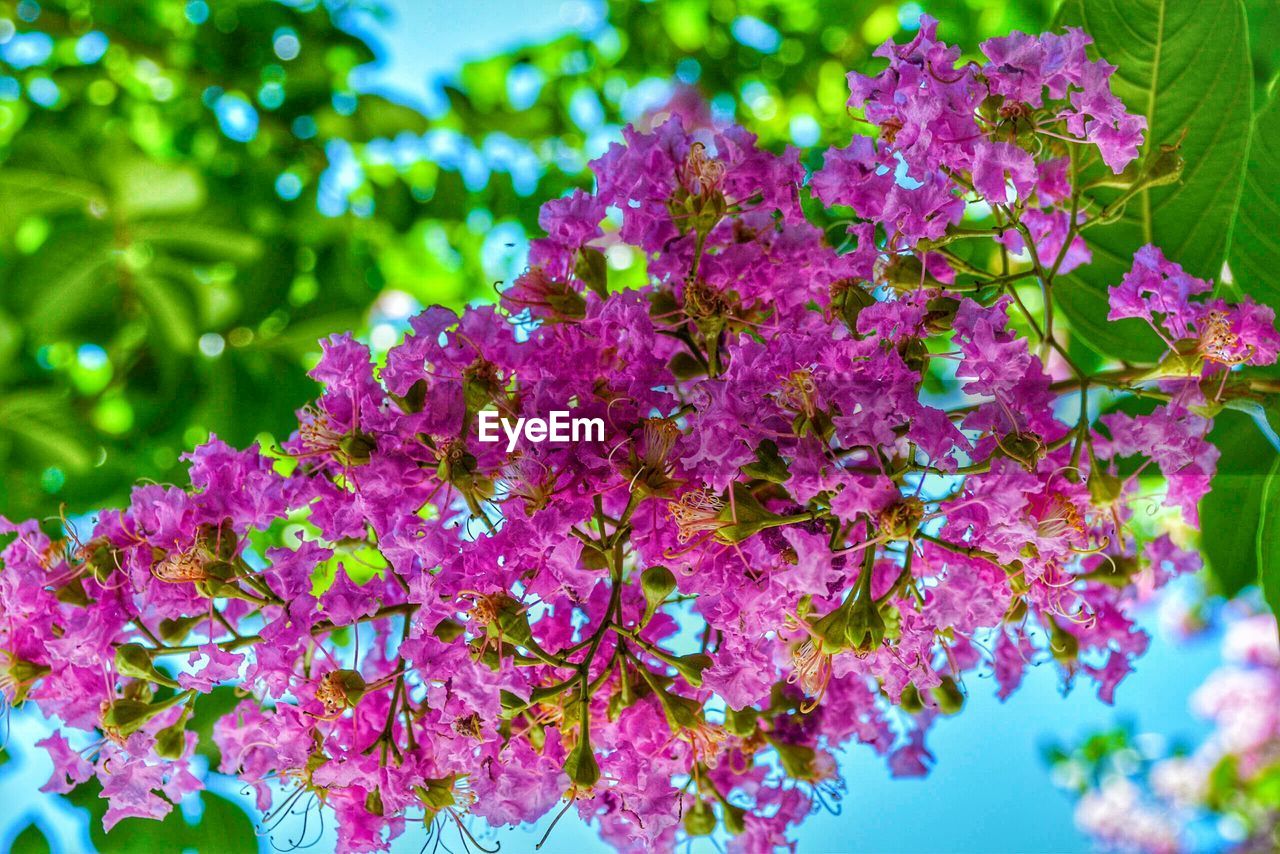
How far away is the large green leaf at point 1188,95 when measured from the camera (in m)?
0.97

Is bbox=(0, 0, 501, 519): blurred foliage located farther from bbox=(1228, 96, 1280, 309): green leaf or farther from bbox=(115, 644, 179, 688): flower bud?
bbox=(1228, 96, 1280, 309): green leaf

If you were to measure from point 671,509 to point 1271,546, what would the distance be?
2.05 ft

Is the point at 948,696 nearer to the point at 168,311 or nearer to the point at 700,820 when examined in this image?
the point at 700,820

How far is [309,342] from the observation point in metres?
1.48

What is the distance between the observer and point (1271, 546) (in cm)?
96

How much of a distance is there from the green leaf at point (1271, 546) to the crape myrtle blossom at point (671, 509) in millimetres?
124

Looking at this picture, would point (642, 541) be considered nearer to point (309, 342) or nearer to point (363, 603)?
point (363, 603)

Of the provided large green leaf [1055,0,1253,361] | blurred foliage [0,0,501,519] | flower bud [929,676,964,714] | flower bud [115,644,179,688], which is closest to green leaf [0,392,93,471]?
blurred foliage [0,0,501,519]

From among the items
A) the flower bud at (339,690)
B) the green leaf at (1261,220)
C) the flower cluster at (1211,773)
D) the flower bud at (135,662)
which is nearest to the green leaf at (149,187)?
the flower bud at (135,662)

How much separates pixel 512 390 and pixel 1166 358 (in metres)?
0.58

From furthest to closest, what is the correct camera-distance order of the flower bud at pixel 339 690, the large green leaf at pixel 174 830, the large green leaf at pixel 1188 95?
the large green leaf at pixel 174 830 → the large green leaf at pixel 1188 95 → the flower bud at pixel 339 690

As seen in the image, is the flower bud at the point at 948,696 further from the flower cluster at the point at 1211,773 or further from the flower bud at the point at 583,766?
the flower cluster at the point at 1211,773

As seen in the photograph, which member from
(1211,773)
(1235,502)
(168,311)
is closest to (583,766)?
(1235,502)

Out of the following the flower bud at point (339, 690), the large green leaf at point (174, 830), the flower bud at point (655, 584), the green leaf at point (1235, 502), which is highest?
the green leaf at point (1235, 502)
